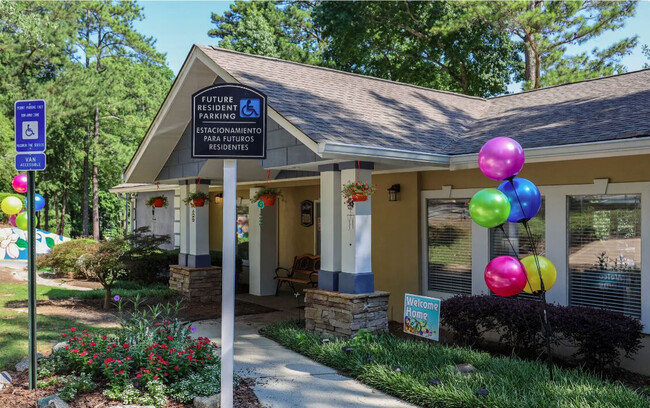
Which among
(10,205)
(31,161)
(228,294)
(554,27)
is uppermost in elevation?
(554,27)

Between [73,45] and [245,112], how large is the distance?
23421 mm

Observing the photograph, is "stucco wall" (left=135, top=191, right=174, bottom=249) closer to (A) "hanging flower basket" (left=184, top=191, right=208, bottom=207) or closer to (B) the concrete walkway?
(A) "hanging flower basket" (left=184, top=191, right=208, bottom=207)

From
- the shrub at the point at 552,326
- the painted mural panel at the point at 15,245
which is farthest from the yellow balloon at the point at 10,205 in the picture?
the painted mural panel at the point at 15,245

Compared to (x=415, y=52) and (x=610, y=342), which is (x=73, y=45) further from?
(x=610, y=342)

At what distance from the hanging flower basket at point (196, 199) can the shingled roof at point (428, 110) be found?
337 cm

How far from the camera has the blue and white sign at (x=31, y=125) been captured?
5453 millimetres

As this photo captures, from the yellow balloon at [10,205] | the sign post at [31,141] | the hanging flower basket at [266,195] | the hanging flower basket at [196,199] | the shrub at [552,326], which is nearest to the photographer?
the sign post at [31,141]

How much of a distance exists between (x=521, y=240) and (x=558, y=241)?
65cm

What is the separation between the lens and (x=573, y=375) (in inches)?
225

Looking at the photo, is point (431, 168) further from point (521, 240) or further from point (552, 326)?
point (552, 326)

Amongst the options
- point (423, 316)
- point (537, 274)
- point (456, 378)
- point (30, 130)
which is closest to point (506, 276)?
point (537, 274)

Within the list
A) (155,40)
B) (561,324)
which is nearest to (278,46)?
(155,40)

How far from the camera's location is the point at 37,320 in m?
8.94

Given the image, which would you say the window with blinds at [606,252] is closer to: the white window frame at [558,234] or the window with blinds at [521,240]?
the white window frame at [558,234]
